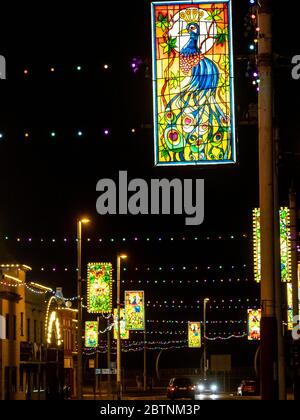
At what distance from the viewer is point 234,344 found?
119000mm

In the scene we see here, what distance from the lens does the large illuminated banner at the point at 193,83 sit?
1706cm

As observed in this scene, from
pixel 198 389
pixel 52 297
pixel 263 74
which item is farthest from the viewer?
pixel 198 389

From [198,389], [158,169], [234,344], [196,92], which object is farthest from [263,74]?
[234,344]

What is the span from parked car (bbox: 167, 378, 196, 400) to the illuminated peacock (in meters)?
40.4

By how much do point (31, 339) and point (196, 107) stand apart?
45.1 metres

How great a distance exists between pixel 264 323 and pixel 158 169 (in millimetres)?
3569

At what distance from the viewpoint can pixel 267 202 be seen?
16453 millimetres

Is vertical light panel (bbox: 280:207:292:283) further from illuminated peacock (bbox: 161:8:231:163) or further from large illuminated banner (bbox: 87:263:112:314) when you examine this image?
illuminated peacock (bbox: 161:8:231:163)

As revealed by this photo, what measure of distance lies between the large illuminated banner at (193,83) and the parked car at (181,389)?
40.3m

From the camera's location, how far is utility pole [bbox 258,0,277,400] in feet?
51.4

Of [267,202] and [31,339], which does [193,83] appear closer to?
[267,202]

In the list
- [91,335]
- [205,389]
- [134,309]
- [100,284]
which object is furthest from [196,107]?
[205,389]

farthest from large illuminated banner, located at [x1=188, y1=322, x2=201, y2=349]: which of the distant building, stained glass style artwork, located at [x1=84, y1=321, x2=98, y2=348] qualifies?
stained glass style artwork, located at [x1=84, y1=321, x2=98, y2=348]

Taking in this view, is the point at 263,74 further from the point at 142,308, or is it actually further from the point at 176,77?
the point at 142,308
